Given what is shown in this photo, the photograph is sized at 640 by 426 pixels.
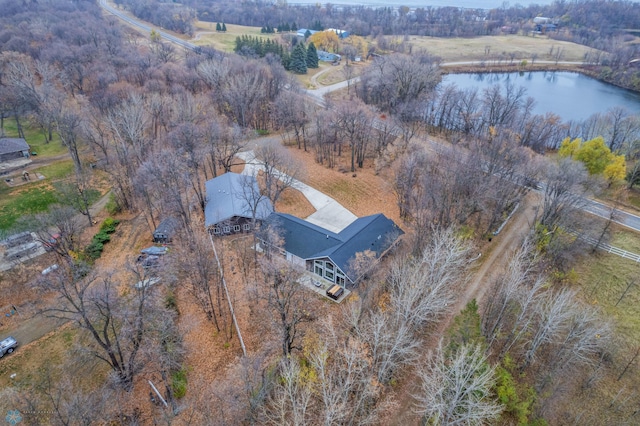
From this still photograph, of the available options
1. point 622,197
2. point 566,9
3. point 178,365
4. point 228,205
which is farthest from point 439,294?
point 566,9

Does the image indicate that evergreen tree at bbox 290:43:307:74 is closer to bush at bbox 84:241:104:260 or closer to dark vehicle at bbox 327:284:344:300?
bush at bbox 84:241:104:260

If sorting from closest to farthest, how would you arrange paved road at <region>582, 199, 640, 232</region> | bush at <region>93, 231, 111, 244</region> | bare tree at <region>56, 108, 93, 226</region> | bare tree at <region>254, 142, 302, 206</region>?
bush at <region>93, 231, 111, 244</region>
paved road at <region>582, 199, 640, 232</region>
bare tree at <region>254, 142, 302, 206</region>
bare tree at <region>56, 108, 93, 226</region>

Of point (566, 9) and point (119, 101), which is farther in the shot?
point (566, 9)

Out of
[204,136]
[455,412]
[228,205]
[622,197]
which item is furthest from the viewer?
[204,136]

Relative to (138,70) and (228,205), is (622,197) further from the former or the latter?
(138,70)

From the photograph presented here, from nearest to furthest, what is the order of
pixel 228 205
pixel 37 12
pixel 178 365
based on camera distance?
pixel 178 365, pixel 228 205, pixel 37 12

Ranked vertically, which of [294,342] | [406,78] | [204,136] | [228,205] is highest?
[406,78]

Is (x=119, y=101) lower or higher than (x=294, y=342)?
higher

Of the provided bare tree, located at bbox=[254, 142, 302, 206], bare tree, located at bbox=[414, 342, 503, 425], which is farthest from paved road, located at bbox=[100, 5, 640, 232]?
bare tree, located at bbox=[414, 342, 503, 425]
